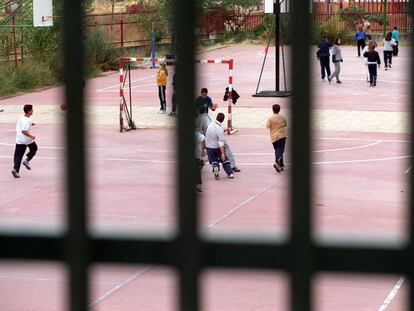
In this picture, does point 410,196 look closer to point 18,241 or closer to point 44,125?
point 18,241

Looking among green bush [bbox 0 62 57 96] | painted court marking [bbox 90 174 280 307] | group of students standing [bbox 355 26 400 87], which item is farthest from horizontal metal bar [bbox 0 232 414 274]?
green bush [bbox 0 62 57 96]

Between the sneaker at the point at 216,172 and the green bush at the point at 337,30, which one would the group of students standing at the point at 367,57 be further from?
the sneaker at the point at 216,172

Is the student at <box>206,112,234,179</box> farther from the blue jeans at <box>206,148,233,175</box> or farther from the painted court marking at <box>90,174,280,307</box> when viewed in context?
the painted court marking at <box>90,174,280,307</box>

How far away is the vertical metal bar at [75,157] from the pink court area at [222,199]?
0.5 inches

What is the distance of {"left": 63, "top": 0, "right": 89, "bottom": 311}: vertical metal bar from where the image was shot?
1.14 m

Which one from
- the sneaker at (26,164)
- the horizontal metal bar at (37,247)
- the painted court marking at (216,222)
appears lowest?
the painted court marking at (216,222)

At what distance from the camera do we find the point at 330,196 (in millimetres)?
16141

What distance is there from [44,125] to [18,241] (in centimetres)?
2416

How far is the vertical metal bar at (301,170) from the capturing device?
1069 mm

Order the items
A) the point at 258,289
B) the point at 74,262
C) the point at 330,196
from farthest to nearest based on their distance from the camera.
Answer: the point at 330,196
the point at 258,289
the point at 74,262

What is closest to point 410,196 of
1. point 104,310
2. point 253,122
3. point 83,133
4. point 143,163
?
point 83,133

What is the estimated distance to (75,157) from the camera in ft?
3.87

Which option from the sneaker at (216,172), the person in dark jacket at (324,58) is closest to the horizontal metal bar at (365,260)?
the sneaker at (216,172)

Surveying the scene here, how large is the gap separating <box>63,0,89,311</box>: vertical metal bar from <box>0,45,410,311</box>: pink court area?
0.5 inches
